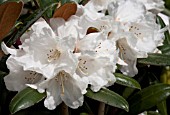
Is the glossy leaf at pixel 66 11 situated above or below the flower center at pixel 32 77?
above

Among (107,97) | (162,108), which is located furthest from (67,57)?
(162,108)

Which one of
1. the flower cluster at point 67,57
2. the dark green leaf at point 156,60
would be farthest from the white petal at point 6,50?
the dark green leaf at point 156,60

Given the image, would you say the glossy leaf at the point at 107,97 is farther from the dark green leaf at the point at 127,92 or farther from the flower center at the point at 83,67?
the dark green leaf at the point at 127,92

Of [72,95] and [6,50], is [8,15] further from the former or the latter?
[72,95]

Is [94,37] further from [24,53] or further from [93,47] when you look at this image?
[24,53]

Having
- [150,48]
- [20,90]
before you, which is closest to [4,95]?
[20,90]
